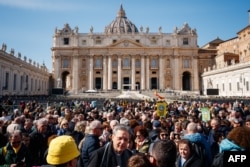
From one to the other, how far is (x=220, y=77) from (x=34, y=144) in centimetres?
5300

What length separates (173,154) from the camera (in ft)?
11.2

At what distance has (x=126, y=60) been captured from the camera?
248 ft

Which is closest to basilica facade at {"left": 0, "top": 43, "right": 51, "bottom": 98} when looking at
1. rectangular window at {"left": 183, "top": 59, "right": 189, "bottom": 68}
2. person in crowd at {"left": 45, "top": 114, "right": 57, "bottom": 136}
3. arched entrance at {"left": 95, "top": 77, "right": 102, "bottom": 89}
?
arched entrance at {"left": 95, "top": 77, "right": 102, "bottom": 89}

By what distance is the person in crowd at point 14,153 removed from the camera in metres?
4.73

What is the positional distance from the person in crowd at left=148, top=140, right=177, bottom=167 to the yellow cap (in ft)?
3.17

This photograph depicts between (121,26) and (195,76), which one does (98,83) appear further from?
(121,26)

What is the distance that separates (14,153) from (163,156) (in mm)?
2904

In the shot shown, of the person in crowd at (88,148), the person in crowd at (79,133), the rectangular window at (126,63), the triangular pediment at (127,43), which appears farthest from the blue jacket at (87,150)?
the rectangular window at (126,63)

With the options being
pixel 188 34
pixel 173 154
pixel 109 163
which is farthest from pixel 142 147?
pixel 188 34

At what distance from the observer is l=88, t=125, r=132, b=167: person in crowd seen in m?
3.85

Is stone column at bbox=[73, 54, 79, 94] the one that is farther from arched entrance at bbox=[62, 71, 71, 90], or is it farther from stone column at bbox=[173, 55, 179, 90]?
stone column at bbox=[173, 55, 179, 90]

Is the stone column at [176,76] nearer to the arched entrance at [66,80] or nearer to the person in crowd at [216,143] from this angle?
the arched entrance at [66,80]

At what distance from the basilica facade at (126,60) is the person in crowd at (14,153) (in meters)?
68.8

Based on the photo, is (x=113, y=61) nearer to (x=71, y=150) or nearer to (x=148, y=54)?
(x=148, y=54)
